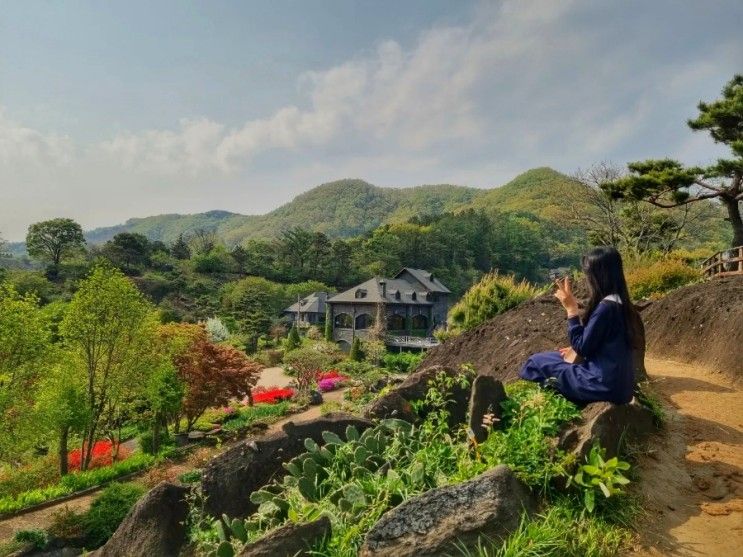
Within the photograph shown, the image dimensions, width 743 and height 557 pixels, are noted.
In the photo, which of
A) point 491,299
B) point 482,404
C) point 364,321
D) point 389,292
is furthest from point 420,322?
point 482,404

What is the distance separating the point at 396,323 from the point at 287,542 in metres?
43.3

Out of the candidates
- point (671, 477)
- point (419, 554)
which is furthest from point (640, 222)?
point (419, 554)

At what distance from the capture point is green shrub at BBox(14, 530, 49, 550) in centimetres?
985

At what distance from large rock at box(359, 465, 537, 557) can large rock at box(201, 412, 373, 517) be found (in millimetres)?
1751

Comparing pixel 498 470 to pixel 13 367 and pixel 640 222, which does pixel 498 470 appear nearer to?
pixel 13 367

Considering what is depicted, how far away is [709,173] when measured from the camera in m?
16.7

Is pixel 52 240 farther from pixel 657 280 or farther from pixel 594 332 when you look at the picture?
pixel 594 332

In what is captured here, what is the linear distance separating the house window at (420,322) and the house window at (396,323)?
4.56ft

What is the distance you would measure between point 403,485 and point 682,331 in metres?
7.99

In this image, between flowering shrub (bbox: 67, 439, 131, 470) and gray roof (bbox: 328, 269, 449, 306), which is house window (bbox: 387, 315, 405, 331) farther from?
flowering shrub (bbox: 67, 439, 131, 470)

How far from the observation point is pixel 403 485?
3525 millimetres

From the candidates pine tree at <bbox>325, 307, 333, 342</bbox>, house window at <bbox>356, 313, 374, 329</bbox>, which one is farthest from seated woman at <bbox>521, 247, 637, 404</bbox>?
pine tree at <bbox>325, 307, 333, 342</bbox>

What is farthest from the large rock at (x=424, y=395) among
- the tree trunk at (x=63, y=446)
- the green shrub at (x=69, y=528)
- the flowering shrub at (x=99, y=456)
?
the flowering shrub at (x=99, y=456)

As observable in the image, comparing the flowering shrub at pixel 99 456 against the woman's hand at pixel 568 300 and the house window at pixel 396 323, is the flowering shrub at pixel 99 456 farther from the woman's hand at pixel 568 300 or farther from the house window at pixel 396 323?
the house window at pixel 396 323
